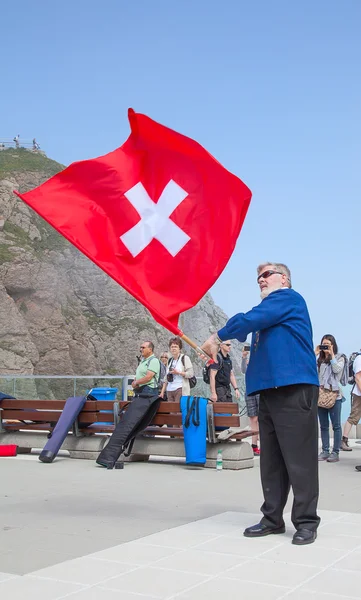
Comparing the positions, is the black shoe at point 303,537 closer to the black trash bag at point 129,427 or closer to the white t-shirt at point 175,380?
the black trash bag at point 129,427

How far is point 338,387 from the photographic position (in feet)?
39.6

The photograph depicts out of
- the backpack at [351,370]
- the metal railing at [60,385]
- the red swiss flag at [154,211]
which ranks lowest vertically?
the metal railing at [60,385]

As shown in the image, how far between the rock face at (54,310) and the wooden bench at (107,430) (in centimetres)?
4568

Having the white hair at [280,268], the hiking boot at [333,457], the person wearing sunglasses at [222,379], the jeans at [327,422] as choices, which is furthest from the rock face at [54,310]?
the white hair at [280,268]

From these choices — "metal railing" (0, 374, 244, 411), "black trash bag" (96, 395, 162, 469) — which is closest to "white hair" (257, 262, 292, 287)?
"black trash bag" (96, 395, 162, 469)

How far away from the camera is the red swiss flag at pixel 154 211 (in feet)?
23.4

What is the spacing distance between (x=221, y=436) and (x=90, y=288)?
62957mm

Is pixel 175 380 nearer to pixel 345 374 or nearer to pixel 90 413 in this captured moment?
pixel 90 413

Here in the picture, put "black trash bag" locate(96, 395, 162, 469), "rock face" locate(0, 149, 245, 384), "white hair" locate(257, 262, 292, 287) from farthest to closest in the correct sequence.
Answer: "rock face" locate(0, 149, 245, 384)
"black trash bag" locate(96, 395, 162, 469)
"white hair" locate(257, 262, 292, 287)

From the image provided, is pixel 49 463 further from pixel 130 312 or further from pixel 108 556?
pixel 130 312

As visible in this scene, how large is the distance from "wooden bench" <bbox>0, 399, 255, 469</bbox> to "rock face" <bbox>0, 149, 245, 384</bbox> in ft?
150

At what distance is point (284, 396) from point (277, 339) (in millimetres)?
418

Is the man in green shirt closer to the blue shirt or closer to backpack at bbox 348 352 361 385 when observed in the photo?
backpack at bbox 348 352 361 385

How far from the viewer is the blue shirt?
586 cm
